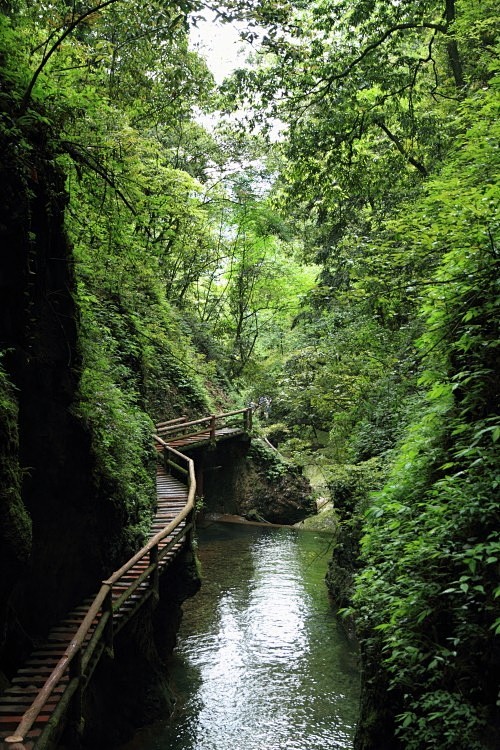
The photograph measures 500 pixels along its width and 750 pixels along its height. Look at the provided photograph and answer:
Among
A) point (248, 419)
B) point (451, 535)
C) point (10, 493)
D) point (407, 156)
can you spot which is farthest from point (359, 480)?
point (248, 419)

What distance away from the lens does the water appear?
901cm

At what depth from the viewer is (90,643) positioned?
6621mm

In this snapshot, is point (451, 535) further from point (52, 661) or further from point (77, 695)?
Result: point (52, 661)

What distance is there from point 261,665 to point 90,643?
5.76m

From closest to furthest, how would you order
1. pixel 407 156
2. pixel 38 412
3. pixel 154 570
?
pixel 38 412 → pixel 154 570 → pixel 407 156

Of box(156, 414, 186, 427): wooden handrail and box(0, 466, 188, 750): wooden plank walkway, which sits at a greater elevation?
box(156, 414, 186, 427): wooden handrail

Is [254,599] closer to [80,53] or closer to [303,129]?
[303,129]

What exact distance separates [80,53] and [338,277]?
10679 millimetres

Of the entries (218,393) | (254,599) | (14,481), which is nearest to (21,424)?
(14,481)

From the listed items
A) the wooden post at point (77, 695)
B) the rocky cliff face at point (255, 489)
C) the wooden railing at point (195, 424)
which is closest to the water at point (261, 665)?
the wooden post at point (77, 695)

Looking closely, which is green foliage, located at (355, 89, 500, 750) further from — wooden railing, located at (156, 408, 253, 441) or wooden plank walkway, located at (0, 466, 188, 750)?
wooden railing, located at (156, 408, 253, 441)

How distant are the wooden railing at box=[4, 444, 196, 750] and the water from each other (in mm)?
2438

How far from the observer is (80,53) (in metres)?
7.92

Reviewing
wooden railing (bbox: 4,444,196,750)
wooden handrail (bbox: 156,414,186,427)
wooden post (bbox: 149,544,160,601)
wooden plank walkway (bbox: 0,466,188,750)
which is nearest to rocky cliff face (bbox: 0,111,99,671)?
wooden plank walkway (bbox: 0,466,188,750)
